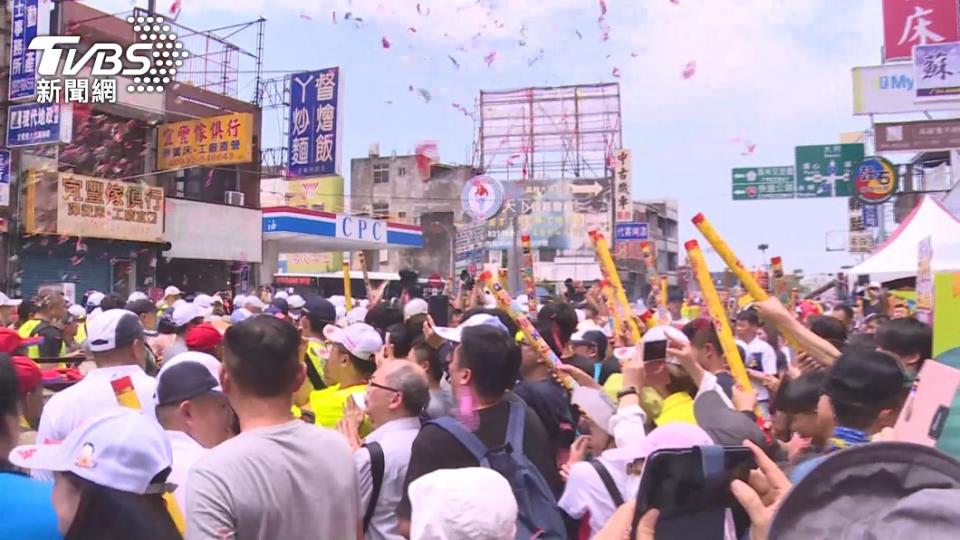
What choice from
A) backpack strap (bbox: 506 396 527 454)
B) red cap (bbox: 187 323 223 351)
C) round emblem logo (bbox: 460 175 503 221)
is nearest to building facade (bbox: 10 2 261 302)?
red cap (bbox: 187 323 223 351)

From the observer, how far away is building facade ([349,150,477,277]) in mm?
45562

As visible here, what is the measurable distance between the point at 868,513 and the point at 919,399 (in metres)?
0.90

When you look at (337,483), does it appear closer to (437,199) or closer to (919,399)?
(919,399)

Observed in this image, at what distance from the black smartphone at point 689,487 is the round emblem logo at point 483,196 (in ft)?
108

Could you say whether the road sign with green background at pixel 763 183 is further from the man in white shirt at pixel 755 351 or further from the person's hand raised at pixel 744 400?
the person's hand raised at pixel 744 400

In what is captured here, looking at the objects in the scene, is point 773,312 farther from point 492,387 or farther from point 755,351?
point 755,351

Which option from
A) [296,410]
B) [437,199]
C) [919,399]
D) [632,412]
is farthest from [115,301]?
[437,199]

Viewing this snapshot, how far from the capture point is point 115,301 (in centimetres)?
814

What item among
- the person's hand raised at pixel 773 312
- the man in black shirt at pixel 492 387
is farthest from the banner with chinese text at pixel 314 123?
the person's hand raised at pixel 773 312

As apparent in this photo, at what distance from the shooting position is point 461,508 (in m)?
1.92

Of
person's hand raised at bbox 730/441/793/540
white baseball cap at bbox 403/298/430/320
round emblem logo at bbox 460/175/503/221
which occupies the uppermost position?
round emblem logo at bbox 460/175/503/221

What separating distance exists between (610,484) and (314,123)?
797 inches

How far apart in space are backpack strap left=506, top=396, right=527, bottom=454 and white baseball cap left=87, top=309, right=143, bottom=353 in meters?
2.05

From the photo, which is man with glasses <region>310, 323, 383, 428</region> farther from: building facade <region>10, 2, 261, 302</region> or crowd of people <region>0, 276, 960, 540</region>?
building facade <region>10, 2, 261, 302</region>
